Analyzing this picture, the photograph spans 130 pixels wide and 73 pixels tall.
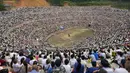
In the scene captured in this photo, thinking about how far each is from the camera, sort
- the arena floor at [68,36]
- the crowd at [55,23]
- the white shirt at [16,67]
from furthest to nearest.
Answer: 1. the arena floor at [68,36]
2. the crowd at [55,23]
3. the white shirt at [16,67]

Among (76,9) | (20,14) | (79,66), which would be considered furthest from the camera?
(76,9)

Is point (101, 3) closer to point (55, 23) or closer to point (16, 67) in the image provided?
point (55, 23)

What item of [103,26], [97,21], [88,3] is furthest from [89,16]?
[88,3]

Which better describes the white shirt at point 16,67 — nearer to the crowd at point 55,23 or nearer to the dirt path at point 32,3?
the crowd at point 55,23

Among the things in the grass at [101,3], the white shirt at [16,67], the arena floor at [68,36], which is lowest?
the arena floor at [68,36]

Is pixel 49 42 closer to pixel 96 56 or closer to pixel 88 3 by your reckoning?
pixel 96 56

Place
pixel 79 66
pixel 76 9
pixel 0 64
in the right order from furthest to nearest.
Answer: pixel 76 9
pixel 0 64
pixel 79 66

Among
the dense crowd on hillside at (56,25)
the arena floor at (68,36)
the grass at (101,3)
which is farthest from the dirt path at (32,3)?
the arena floor at (68,36)

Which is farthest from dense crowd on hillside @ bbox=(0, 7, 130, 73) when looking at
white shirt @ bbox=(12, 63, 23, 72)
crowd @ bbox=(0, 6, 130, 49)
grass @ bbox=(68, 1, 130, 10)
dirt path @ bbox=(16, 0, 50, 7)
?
white shirt @ bbox=(12, 63, 23, 72)
